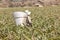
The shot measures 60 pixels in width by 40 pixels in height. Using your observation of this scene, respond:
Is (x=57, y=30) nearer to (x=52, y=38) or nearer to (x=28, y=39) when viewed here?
(x=52, y=38)

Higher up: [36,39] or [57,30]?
[36,39]

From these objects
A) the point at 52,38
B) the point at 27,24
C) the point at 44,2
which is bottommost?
the point at 44,2

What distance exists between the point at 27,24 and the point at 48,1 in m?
29.2

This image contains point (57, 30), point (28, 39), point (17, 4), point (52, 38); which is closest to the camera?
point (28, 39)

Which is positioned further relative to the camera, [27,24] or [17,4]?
[17,4]

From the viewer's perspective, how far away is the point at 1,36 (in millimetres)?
8734

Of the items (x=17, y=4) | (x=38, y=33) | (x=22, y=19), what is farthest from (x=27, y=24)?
(x=17, y=4)

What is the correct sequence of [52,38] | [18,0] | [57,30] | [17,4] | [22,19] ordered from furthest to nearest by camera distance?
[18,0]
[17,4]
[22,19]
[57,30]
[52,38]

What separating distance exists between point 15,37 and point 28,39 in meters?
0.60

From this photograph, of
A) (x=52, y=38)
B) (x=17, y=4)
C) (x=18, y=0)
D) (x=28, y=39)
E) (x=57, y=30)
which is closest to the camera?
(x=28, y=39)

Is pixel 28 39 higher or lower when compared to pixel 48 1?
higher

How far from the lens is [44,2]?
40.4 m

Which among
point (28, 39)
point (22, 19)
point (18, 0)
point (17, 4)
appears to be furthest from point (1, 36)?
point (18, 0)

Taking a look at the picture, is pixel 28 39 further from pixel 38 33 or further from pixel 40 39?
pixel 38 33
